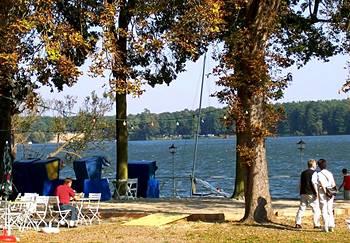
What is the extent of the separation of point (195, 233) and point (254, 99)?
145 inches

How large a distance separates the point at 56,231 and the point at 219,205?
6573 mm

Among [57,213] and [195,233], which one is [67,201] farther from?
[195,233]

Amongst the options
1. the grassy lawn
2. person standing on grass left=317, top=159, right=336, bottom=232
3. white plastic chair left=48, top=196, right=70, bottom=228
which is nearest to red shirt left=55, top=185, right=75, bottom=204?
white plastic chair left=48, top=196, right=70, bottom=228

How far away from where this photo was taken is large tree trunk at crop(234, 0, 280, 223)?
53.7 feet

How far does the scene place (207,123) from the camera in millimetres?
47406

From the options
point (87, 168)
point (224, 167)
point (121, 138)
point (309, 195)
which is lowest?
point (224, 167)

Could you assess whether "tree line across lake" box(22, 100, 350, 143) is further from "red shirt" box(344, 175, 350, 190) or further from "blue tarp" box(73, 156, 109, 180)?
"red shirt" box(344, 175, 350, 190)

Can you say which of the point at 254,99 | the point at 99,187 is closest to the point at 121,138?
the point at 99,187

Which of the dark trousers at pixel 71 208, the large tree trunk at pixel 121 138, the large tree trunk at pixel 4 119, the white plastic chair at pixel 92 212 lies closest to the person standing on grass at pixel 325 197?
the white plastic chair at pixel 92 212

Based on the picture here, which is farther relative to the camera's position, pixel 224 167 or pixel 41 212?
pixel 224 167

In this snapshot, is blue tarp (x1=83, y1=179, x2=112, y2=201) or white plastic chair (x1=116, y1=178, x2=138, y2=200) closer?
blue tarp (x1=83, y1=179, x2=112, y2=201)

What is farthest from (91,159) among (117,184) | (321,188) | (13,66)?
(321,188)

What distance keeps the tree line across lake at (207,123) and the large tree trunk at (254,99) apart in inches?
676

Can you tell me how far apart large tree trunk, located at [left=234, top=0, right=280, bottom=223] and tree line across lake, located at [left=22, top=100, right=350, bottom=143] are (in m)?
17.2
